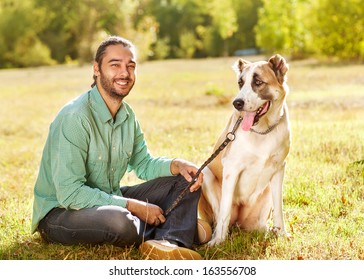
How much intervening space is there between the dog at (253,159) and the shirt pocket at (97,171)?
0.80 m

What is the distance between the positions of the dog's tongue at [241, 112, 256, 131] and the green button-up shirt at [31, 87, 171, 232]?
0.65 metres

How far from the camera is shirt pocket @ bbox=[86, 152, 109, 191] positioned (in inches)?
161

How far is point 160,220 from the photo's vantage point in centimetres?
417

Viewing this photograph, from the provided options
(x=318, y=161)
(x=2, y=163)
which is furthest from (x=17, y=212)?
(x=318, y=161)

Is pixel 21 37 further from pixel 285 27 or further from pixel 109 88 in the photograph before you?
pixel 109 88

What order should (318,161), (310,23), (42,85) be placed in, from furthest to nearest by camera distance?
(310,23), (42,85), (318,161)

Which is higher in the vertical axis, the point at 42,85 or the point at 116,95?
the point at 116,95

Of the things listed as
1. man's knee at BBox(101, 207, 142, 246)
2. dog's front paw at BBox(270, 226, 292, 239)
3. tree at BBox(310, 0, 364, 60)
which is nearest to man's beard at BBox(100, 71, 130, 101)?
man's knee at BBox(101, 207, 142, 246)

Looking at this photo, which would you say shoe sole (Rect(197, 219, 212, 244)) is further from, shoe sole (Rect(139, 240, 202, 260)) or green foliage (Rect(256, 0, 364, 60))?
green foliage (Rect(256, 0, 364, 60))

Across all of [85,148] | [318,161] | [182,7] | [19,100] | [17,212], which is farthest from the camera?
[182,7]

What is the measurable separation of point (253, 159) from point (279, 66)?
0.66m

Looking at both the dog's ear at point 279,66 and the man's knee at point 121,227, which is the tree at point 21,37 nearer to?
the dog's ear at point 279,66

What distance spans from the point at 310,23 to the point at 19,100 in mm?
17019
